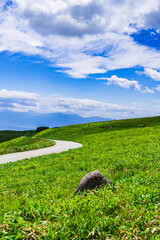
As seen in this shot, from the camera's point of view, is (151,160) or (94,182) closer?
(94,182)

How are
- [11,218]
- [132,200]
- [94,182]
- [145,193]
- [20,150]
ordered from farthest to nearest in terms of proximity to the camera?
[20,150] < [94,182] < [145,193] < [132,200] < [11,218]

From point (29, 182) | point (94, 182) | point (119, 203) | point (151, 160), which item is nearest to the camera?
point (119, 203)

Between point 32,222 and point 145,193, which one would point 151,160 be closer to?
point 145,193

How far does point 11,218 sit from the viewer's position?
13.9 feet

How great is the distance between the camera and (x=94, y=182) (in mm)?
7227

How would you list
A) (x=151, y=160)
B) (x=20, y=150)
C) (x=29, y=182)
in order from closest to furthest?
(x=29, y=182), (x=151, y=160), (x=20, y=150)

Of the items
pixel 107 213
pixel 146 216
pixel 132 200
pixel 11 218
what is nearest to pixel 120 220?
pixel 107 213

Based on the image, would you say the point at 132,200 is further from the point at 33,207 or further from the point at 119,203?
the point at 33,207

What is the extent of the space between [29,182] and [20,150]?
72.9 feet

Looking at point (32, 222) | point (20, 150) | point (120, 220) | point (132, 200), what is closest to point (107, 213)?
point (120, 220)

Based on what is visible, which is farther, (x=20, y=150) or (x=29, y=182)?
(x=20, y=150)

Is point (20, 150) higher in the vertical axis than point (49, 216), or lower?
lower

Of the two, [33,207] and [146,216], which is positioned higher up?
[33,207]

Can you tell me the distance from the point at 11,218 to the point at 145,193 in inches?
173
